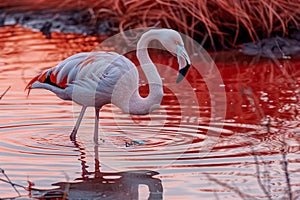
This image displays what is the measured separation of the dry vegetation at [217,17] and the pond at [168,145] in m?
1.41

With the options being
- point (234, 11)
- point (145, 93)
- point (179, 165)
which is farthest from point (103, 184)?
point (234, 11)

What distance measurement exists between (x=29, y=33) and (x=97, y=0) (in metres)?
1.07

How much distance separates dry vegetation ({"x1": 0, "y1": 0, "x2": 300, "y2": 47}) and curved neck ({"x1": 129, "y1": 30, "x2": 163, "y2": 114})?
12.8 feet

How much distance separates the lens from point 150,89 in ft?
16.9

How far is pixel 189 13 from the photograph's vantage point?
966 cm

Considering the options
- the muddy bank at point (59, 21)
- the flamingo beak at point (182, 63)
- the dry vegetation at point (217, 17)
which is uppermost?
the flamingo beak at point (182, 63)

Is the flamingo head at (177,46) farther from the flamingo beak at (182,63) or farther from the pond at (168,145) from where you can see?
the pond at (168,145)

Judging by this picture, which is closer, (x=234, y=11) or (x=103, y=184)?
(x=103, y=184)

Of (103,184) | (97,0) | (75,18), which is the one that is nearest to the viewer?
(103,184)

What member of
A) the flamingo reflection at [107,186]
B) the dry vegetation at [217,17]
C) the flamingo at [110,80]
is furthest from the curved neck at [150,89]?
the dry vegetation at [217,17]

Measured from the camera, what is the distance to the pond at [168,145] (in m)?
4.36

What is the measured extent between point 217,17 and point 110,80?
4566mm

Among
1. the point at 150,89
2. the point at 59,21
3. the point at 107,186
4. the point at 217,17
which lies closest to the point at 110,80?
the point at 150,89

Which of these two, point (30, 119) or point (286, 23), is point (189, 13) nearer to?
point (286, 23)
